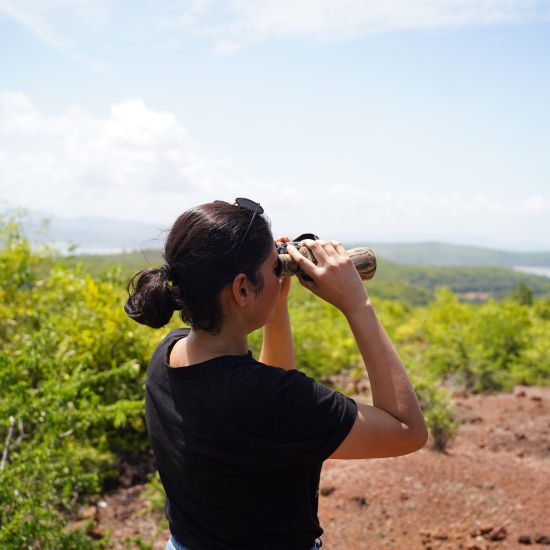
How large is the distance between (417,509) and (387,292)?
66.7 metres

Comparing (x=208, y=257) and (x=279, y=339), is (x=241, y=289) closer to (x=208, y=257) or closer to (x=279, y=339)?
(x=208, y=257)

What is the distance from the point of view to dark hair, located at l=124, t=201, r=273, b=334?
133cm

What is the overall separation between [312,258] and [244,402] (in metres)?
0.51

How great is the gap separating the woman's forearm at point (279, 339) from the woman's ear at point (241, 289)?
1.51 feet

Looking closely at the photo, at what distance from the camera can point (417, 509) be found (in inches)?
171

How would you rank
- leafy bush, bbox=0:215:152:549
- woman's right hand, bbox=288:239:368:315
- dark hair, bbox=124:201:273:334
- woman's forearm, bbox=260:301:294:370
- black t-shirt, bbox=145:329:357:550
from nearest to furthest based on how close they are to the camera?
1. black t-shirt, bbox=145:329:357:550
2. dark hair, bbox=124:201:273:334
3. woman's right hand, bbox=288:239:368:315
4. woman's forearm, bbox=260:301:294:370
5. leafy bush, bbox=0:215:152:549

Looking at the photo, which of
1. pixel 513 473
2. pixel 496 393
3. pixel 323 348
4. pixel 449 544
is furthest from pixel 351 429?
pixel 496 393

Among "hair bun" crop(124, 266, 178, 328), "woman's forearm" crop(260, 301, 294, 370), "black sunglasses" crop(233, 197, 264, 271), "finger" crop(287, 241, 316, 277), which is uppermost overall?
"black sunglasses" crop(233, 197, 264, 271)

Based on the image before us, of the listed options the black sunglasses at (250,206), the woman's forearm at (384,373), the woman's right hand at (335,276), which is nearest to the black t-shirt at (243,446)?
the woman's forearm at (384,373)

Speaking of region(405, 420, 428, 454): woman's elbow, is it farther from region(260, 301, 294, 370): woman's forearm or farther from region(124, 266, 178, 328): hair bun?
region(124, 266, 178, 328): hair bun

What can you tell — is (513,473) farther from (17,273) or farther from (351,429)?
(17,273)

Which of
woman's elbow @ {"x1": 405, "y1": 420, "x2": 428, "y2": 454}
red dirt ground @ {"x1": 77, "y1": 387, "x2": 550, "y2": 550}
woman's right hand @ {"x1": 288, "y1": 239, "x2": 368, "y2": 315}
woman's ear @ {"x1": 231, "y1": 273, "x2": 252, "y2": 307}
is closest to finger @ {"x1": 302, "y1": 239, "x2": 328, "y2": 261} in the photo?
woman's right hand @ {"x1": 288, "y1": 239, "x2": 368, "y2": 315}

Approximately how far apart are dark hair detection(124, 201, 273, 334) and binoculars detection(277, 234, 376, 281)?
105 mm

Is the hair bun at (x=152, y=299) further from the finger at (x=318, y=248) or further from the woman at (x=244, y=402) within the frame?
the finger at (x=318, y=248)
